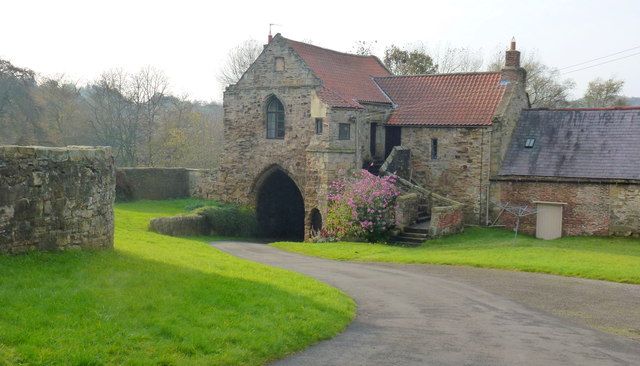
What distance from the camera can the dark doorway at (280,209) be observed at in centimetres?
3228

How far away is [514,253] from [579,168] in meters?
7.10

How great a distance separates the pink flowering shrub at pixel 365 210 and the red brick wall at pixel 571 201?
209 inches

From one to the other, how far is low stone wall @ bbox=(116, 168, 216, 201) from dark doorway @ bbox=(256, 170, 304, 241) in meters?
3.00

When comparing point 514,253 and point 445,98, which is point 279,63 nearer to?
point 445,98

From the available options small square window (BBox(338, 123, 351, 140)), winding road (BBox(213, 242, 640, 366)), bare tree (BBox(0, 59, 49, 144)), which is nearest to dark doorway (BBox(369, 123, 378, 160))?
small square window (BBox(338, 123, 351, 140))

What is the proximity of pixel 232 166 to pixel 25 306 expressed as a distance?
77.3ft

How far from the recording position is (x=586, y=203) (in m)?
25.8

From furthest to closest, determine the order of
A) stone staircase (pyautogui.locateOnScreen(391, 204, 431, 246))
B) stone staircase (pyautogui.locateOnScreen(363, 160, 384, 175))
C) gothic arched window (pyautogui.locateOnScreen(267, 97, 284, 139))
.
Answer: gothic arched window (pyautogui.locateOnScreen(267, 97, 284, 139)), stone staircase (pyautogui.locateOnScreen(363, 160, 384, 175)), stone staircase (pyautogui.locateOnScreen(391, 204, 431, 246))

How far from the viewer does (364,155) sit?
30.1 metres

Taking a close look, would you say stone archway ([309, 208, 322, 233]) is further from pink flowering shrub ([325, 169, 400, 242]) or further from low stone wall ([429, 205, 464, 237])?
low stone wall ([429, 205, 464, 237])

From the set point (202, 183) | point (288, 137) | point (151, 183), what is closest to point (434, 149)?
point (288, 137)

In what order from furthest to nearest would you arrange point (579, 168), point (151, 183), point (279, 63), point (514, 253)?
1. point (151, 183)
2. point (279, 63)
3. point (579, 168)
4. point (514, 253)

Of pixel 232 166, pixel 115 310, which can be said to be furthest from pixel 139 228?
pixel 115 310

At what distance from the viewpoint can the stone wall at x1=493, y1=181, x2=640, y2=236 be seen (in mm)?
24797
